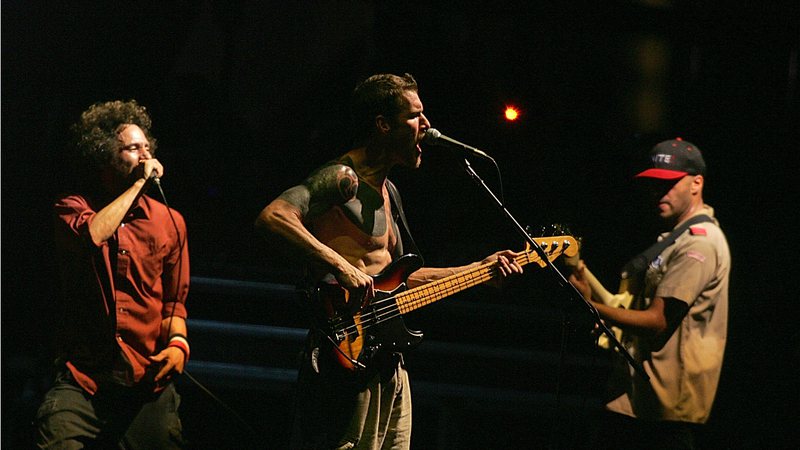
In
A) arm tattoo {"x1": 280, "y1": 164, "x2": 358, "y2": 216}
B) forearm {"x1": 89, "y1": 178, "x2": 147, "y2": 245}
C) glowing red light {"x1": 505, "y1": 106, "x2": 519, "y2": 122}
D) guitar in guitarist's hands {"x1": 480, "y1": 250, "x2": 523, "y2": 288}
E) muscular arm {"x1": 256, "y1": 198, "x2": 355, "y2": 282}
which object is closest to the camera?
muscular arm {"x1": 256, "y1": 198, "x2": 355, "y2": 282}

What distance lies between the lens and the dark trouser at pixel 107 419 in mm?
3457

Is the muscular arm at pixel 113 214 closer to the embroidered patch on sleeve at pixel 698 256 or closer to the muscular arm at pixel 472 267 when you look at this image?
the muscular arm at pixel 472 267

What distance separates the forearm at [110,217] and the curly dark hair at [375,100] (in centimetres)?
94

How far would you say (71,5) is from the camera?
4836 millimetres

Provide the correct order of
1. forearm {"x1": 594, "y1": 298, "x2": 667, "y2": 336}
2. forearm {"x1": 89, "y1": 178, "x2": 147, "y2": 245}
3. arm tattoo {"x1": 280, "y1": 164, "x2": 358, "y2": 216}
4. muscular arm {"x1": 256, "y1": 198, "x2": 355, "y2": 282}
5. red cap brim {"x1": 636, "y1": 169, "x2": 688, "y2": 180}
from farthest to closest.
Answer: red cap brim {"x1": 636, "y1": 169, "x2": 688, "y2": 180} → forearm {"x1": 594, "y1": 298, "x2": 667, "y2": 336} → forearm {"x1": 89, "y1": 178, "x2": 147, "y2": 245} → arm tattoo {"x1": 280, "y1": 164, "x2": 358, "y2": 216} → muscular arm {"x1": 256, "y1": 198, "x2": 355, "y2": 282}

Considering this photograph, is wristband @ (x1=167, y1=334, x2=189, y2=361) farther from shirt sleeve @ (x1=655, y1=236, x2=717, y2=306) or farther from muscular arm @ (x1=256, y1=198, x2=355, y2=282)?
shirt sleeve @ (x1=655, y1=236, x2=717, y2=306)

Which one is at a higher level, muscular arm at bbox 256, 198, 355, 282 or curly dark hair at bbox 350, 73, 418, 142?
curly dark hair at bbox 350, 73, 418, 142

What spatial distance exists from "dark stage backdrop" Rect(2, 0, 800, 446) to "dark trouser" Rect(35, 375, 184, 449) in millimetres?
1032

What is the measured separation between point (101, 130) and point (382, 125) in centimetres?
123

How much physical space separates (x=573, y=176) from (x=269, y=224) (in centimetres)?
253

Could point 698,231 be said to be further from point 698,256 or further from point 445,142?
point 445,142

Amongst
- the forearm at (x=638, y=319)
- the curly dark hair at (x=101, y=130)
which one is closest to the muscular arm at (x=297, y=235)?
the curly dark hair at (x=101, y=130)

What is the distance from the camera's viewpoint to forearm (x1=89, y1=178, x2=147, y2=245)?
349 centimetres

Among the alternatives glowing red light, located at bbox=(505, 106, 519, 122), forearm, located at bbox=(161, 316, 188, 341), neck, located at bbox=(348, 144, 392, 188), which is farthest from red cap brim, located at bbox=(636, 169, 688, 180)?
forearm, located at bbox=(161, 316, 188, 341)
